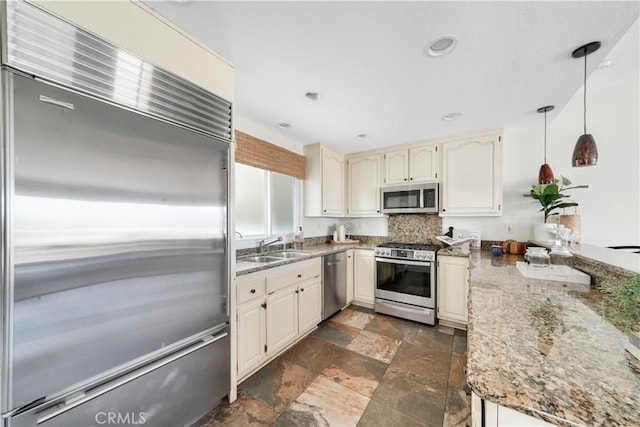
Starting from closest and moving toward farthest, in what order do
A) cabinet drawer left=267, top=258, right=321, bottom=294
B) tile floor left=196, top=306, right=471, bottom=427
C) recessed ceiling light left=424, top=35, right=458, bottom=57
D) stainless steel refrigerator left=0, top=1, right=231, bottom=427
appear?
stainless steel refrigerator left=0, top=1, right=231, bottom=427
recessed ceiling light left=424, top=35, right=458, bottom=57
tile floor left=196, top=306, right=471, bottom=427
cabinet drawer left=267, top=258, right=321, bottom=294

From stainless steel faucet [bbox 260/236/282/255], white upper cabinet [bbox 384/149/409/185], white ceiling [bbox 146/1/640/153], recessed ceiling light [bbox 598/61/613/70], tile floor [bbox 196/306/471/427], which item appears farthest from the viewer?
white upper cabinet [bbox 384/149/409/185]

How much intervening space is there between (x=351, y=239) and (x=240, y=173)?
7.05 feet

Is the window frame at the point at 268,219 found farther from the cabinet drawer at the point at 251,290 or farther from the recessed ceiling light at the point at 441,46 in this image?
the recessed ceiling light at the point at 441,46

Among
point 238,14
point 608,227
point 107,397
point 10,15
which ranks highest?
point 238,14

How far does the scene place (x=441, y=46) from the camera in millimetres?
1396

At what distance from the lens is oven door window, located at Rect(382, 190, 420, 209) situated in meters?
3.11

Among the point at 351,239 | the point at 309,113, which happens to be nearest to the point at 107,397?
the point at 309,113

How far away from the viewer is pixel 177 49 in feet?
4.28

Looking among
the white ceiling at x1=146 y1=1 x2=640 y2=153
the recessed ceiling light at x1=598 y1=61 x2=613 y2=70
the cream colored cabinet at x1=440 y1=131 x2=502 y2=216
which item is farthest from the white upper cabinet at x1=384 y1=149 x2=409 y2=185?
the recessed ceiling light at x1=598 y1=61 x2=613 y2=70

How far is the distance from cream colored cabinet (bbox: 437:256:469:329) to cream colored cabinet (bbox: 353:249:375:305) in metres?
0.84

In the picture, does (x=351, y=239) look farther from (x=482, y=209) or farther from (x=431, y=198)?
(x=482, y=209)

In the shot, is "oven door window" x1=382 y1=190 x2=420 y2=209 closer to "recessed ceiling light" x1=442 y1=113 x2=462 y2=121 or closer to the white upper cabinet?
the white upper cabinet

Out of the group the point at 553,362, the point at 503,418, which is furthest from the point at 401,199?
the point at 503,418

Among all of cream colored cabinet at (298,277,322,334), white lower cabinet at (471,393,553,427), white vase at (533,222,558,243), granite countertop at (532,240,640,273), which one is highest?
white vase at (533,222,558,243)
